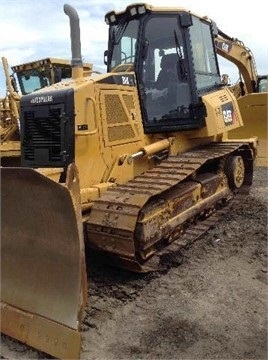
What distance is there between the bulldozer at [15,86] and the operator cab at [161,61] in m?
3.35

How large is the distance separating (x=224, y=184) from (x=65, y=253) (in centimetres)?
322

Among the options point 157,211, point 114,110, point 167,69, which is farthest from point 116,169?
point 167,69

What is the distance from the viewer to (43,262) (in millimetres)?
3434

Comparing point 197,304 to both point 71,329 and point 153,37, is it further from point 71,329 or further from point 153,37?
point 153,37

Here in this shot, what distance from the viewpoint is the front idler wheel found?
6031 mm

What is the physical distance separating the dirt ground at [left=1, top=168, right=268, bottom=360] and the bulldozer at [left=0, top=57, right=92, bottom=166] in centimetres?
447

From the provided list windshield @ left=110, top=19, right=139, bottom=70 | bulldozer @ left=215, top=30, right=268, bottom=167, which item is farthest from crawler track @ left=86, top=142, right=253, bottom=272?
bulldozer @ left=215, top=30, right=268, bottom=167

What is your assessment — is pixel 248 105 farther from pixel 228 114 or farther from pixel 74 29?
pixel 74 29

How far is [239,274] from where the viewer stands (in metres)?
4.38

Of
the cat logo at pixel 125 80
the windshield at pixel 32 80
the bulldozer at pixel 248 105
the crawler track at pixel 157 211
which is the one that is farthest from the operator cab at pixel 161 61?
the windshield at pixel 32 80

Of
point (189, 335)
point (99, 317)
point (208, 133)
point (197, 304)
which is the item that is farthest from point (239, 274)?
point (208, 133)

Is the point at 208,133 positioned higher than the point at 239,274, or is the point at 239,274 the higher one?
the point at 208,133

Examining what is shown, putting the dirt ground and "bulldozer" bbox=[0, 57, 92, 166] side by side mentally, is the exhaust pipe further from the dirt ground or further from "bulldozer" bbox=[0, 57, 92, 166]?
"bulldozer" bbox=[0, 57, 92, 166]

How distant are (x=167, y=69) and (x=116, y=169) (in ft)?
4.77
